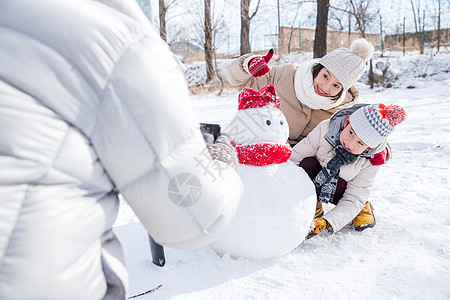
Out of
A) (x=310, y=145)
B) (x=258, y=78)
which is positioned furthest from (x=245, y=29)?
(x=310, y=145)

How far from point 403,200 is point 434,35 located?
14.6 metres

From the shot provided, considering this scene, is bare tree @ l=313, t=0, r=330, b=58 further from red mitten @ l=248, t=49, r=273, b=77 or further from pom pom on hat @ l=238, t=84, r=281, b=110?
pom pom on hat @ l=238, t=84, r=281, b=110

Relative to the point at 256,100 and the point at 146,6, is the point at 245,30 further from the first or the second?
the point at 146,6

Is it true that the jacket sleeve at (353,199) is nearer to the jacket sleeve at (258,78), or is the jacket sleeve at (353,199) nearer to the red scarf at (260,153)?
the red scarf at (260,153)

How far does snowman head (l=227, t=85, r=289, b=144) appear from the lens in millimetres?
1818

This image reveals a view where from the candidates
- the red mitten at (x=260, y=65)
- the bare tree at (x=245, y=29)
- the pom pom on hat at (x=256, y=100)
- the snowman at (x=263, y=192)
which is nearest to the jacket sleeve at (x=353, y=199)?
the snowman at (x=263, y=192)

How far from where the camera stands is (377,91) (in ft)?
30.9

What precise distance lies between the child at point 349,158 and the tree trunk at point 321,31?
15.6 feet

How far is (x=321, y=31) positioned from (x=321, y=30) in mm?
23

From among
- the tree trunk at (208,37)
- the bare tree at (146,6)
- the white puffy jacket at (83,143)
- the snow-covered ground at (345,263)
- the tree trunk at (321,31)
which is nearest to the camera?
the white puffy jacket at (83,143)

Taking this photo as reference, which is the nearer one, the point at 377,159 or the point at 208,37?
the point at 377,159

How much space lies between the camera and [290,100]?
9.48ft

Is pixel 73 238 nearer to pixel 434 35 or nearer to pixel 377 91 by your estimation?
pixel 377 91

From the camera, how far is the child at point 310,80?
2562 mm
